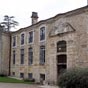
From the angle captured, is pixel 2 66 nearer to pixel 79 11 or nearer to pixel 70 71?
pixel 79 11

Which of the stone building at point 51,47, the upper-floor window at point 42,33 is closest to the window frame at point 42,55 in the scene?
the stone building at point 51,47

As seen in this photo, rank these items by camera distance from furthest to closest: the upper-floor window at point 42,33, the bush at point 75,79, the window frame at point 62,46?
1. the upper-floor window at point 42,33
2. the window frame at point 62,46
3. the bush at point 75,79

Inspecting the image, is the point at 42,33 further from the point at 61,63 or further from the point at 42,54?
the point at 61,63

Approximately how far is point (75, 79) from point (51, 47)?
13013 mm

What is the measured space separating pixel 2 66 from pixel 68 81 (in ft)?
80.9

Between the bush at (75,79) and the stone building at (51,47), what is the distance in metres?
7.21

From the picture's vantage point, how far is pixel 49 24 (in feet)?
101

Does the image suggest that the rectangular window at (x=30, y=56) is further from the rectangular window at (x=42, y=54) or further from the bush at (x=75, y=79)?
the bush at (x=75, y=79)

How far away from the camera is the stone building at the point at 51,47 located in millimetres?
25805

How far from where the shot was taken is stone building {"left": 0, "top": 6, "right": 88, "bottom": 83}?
2580cm

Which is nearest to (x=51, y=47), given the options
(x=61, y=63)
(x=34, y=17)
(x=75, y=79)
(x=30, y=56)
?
(x=61, y=63)

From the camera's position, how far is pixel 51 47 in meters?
30.0

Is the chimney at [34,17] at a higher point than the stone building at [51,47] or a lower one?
higher

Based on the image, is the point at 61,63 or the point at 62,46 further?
the point at 61,63
